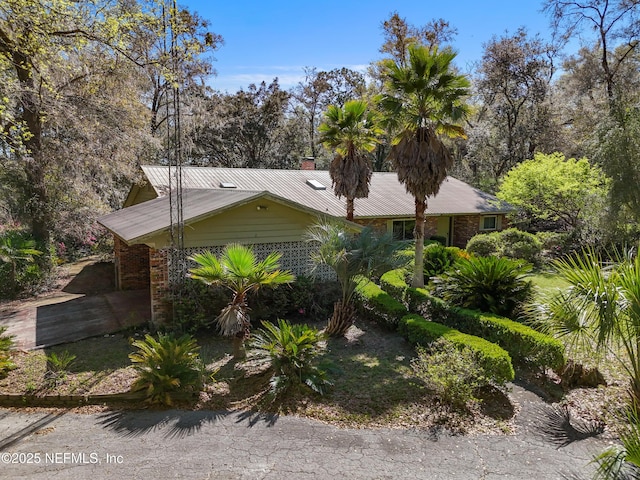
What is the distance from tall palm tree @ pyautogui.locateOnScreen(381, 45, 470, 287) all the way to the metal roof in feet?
19.1

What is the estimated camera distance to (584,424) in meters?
5.86

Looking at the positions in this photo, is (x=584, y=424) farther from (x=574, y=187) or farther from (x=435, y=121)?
(x=574, y=187)

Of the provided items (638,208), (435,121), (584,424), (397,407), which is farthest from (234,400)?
(638,208)

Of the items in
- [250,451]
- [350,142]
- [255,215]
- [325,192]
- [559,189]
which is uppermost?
[350,142]

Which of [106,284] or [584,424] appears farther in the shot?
[106,284]

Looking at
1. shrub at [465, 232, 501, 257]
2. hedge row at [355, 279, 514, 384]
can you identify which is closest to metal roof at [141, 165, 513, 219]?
shrub at [465, 232, 501, 257]

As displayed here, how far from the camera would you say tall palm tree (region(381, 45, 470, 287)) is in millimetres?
10820

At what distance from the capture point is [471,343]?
7.08 metres

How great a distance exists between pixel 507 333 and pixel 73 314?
1081cm

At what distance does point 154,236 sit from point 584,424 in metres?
8.84

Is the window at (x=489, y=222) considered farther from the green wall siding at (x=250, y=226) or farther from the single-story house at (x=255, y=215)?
the green wall siding at (x=250, y=226)

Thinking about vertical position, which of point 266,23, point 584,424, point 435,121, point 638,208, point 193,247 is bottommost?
point 584,424

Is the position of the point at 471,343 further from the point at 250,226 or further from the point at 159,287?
the point at 159,287

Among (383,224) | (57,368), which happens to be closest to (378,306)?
(57,368)
